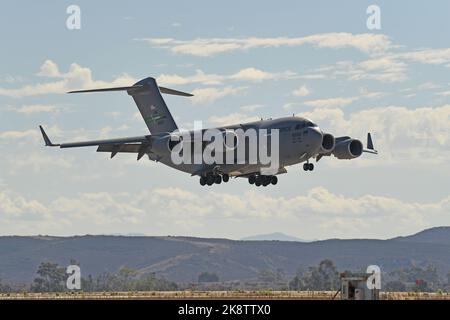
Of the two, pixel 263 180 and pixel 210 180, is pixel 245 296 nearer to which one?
pixel 210 180

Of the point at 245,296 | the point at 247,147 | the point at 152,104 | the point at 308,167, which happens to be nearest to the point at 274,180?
the point at 308,167

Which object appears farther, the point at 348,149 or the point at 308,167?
the point at 348,149

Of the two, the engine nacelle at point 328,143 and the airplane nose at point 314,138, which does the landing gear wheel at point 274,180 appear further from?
the airplane nose at point 314,138

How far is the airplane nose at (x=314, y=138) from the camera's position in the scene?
199 ft

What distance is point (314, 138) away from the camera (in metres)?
60.8

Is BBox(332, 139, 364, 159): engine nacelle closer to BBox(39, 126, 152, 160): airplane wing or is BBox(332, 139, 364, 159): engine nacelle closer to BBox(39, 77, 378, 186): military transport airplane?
BBox(39, 77, 378, 186): military transport airplane

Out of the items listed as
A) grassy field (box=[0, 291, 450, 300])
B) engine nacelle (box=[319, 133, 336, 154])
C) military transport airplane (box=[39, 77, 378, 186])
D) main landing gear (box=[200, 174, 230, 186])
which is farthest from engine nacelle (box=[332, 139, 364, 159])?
grassy field (box=[0, 291, 450, 300])

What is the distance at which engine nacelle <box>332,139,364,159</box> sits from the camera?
217 ft

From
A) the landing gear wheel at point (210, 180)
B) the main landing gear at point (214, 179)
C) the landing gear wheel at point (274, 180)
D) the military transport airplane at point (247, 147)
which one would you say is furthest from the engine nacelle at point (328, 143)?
the landing gear wheel at point (210, 180)

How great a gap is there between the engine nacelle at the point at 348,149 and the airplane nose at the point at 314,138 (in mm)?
5163

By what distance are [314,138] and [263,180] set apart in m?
6.93
